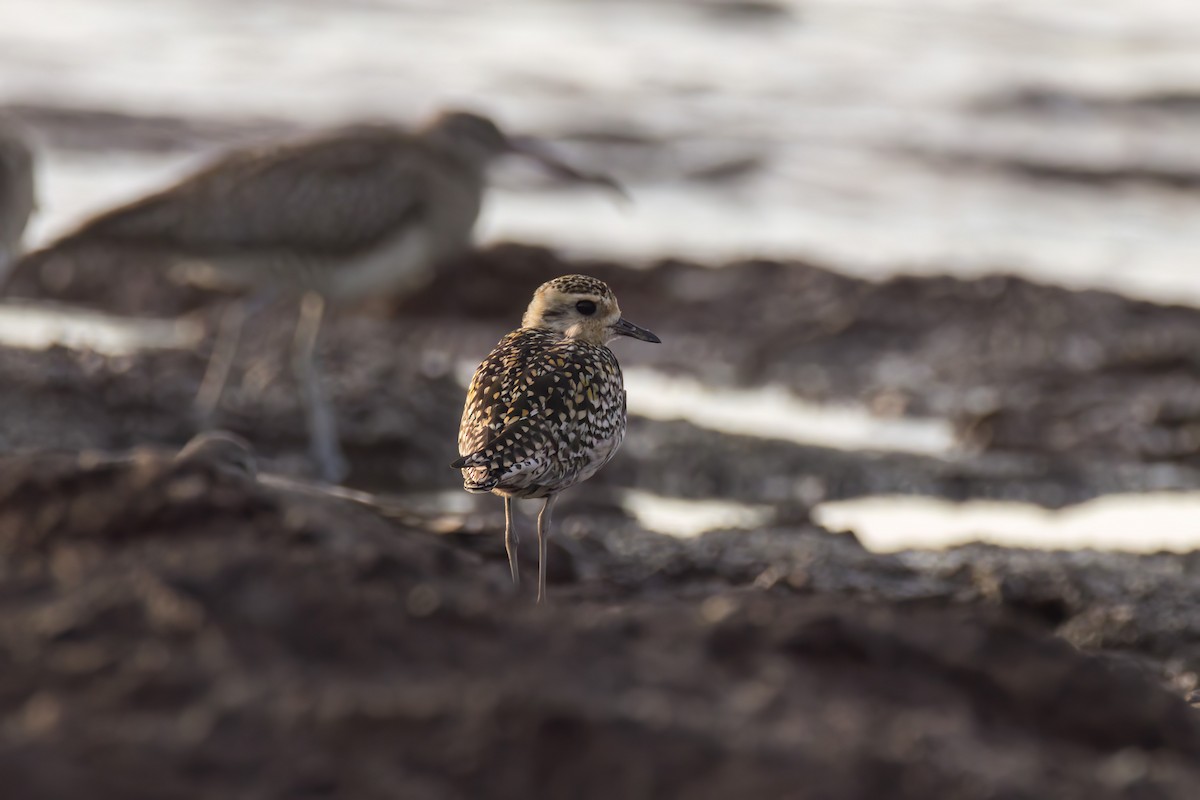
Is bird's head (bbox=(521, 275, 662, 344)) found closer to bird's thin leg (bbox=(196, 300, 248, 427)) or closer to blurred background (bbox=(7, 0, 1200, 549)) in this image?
blurred background (bbox=(7, 0, 1200, 549))

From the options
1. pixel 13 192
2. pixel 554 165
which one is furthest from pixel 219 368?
pixel 554 165

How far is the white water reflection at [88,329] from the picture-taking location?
9062mm

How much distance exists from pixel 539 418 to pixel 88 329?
5.85 metres

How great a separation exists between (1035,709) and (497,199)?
35.3ft

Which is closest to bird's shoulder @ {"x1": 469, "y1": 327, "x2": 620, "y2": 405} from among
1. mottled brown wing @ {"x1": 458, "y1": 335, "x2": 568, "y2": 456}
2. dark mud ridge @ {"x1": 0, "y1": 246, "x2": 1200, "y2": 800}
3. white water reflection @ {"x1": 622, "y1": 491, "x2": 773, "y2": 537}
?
mottled brown wing @ {"x1": 458, "y1": 335, "x2": 568, "y2": 456}

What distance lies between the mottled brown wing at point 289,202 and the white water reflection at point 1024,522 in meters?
2.54

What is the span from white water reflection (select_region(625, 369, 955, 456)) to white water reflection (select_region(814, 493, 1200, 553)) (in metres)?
0.73

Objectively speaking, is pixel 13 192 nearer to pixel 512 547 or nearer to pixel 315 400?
pixel 315 400

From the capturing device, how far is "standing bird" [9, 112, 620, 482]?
817 centimetres

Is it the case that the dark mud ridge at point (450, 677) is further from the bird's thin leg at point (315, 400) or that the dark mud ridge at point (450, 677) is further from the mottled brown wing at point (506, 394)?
the bird's thin leg at point (315, 400)

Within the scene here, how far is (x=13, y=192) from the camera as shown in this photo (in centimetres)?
859

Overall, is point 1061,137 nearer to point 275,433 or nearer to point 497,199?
point 497,199

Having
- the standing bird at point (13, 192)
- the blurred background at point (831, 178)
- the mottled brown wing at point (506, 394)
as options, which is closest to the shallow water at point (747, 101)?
the blurred background at point (831, 178)

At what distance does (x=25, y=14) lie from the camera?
22.2m
